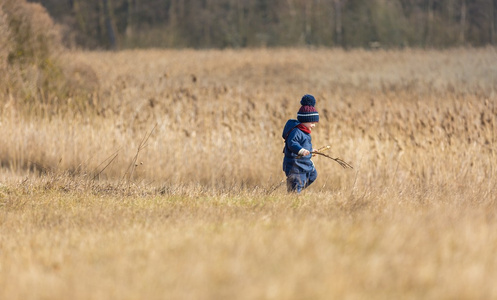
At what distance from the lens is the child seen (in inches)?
294

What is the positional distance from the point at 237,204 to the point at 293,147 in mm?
1044

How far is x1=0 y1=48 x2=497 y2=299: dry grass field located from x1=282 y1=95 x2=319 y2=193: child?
0.81 ft

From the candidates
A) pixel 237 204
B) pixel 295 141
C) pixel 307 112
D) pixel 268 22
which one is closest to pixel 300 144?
pixel 295 141

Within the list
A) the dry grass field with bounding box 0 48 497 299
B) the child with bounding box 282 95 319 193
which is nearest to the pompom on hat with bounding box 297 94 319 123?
the child with bounding box 282 95 319 193

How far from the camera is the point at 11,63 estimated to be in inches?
532

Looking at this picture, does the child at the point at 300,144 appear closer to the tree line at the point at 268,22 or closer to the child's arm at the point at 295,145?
the child's arm at the point at 295,145

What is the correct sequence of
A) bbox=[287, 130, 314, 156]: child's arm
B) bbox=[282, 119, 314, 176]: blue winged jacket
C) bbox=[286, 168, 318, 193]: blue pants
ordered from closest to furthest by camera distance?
bbox=[287, 130, 314, 156]: child's arm
bbox=[282, 119, 314, 176]: blue winged jacket
bbox=[286, 168, 318, 193]: blue pants

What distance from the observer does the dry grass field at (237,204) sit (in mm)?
3939

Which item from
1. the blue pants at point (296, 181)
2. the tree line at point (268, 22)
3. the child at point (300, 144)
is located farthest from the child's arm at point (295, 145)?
the tree line at point (268, 22)

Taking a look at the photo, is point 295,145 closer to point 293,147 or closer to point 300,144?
point 293,147

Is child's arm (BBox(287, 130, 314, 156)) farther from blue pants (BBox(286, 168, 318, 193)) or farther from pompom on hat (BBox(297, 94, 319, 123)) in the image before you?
blue pants (BBox(286, 168, 318, 193))

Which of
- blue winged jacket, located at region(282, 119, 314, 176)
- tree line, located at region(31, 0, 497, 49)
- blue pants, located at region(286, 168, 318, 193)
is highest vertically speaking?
tree line, located at region(31, 0, 497, 49)

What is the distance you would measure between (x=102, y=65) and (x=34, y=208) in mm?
21017

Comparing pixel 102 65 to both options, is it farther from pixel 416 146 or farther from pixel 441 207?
pixel 441 207
